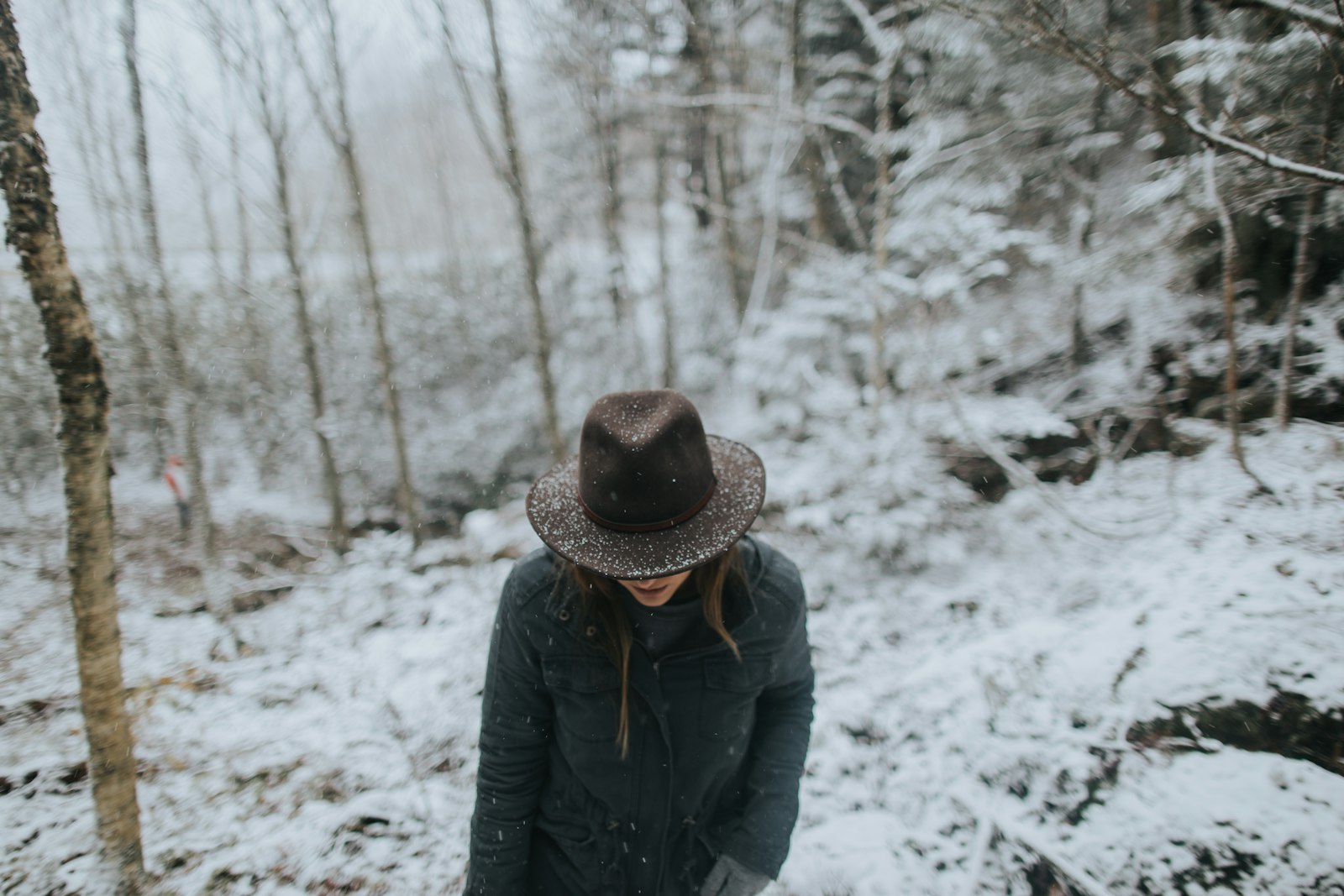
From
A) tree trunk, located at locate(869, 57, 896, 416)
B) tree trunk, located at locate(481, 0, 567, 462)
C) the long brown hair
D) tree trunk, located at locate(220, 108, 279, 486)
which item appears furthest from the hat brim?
tree trunk, located at locate(220, 108, 279, 486)

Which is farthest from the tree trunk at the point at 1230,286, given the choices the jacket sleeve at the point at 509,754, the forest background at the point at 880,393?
the jacket sleeve at the point at 509,754

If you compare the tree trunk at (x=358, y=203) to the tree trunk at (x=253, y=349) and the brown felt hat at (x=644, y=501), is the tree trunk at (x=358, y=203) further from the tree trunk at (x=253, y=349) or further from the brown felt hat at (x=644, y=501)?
the brown felt hat at (x=644, y=501)

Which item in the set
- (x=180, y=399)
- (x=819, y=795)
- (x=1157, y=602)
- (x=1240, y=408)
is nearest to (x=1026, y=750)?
(x=819, y=795)

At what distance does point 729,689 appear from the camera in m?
1.61

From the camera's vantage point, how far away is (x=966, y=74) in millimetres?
6414

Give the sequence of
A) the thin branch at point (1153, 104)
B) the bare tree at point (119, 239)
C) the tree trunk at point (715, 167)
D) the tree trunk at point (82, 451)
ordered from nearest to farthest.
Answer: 1. the tree trunk at point (82, 451)
2. the thin branch at point (1153, 104)
3. the bare tree at point (119, 239)
4. the tree trunk at point (715, 167)

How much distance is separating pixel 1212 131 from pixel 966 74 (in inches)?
214

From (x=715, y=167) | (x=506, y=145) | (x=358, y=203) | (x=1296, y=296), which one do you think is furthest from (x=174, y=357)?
(x=1296, y=296)

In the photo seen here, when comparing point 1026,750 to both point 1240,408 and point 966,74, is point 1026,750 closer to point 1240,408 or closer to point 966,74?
point 1240,408

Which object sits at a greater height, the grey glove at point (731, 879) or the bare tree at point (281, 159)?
the bare tree at point (281, 159)

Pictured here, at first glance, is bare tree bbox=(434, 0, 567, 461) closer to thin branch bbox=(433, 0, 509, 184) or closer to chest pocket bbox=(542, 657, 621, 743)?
thin branch bbox=(433, 0, 509, 184)

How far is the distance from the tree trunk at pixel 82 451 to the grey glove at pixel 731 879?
2492 millimetres

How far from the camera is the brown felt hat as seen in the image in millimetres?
1318

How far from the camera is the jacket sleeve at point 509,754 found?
1.53 meters
